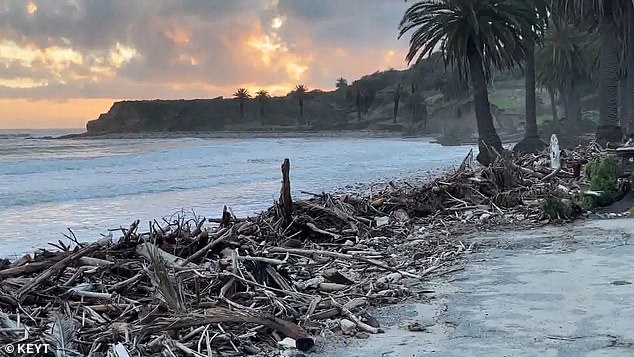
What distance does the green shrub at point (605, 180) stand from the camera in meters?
10.9

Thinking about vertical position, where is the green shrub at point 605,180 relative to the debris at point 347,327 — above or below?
above

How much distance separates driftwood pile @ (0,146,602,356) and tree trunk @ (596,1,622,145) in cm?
1322

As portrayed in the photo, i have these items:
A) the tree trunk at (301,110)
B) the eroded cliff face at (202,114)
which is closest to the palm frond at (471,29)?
A: the eroded cliff face at (202,114)

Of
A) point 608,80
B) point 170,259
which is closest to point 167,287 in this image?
point 170,259

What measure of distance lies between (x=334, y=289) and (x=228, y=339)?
1.73 m

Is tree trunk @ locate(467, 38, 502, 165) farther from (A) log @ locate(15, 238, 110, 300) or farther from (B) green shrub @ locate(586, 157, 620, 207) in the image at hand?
(A) log @ locate(15, 238, 110, 300)

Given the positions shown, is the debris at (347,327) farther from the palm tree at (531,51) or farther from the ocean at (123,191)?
the palm tree at (531,51)

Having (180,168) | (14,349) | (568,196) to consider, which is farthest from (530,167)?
(180,168)

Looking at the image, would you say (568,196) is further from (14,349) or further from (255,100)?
(255,100)

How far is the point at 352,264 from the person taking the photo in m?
7.51

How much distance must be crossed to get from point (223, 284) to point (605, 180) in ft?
24.5

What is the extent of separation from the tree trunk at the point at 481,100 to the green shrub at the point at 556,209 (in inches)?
568

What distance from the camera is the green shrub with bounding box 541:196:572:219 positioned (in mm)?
10195

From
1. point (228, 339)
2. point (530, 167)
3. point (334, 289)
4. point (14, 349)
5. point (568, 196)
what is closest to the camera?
point (14, 349)
